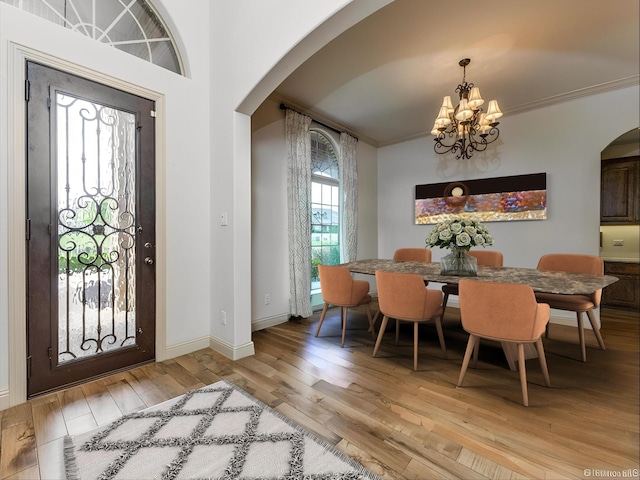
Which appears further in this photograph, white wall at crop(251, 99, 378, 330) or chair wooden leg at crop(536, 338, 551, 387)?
white wall at crop(251, 99, 378, 330)

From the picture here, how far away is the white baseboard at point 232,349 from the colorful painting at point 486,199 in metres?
3.40

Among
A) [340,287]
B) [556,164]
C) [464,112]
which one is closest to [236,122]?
[340,287]

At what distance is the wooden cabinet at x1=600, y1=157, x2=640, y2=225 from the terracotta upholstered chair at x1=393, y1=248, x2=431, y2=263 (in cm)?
282

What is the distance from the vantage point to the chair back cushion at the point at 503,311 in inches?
67.5

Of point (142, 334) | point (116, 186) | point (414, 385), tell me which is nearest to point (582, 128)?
point (414, 385)

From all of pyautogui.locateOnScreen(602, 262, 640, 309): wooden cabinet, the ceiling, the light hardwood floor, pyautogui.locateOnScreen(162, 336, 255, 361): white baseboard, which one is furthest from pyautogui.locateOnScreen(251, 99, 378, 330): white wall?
pyautogui.locateOnScreen(602, 262, 640, 309): wooden cabinet

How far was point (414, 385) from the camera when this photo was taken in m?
2.01

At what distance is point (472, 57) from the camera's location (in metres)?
2.64

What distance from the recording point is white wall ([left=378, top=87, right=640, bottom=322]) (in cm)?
316

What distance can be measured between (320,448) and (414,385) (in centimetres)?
94

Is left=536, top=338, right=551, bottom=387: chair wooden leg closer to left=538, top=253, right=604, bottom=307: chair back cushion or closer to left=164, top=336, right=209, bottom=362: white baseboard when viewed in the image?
left=538, top=253, right=604, bottom=307: chair back cushion

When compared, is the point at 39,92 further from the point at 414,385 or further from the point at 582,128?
the point at 582,128

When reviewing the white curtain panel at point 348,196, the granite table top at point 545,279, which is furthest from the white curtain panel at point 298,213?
the granite table top at point 545,279

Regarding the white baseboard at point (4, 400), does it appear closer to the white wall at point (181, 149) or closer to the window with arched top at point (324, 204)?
the white wall at point (181, 149)
